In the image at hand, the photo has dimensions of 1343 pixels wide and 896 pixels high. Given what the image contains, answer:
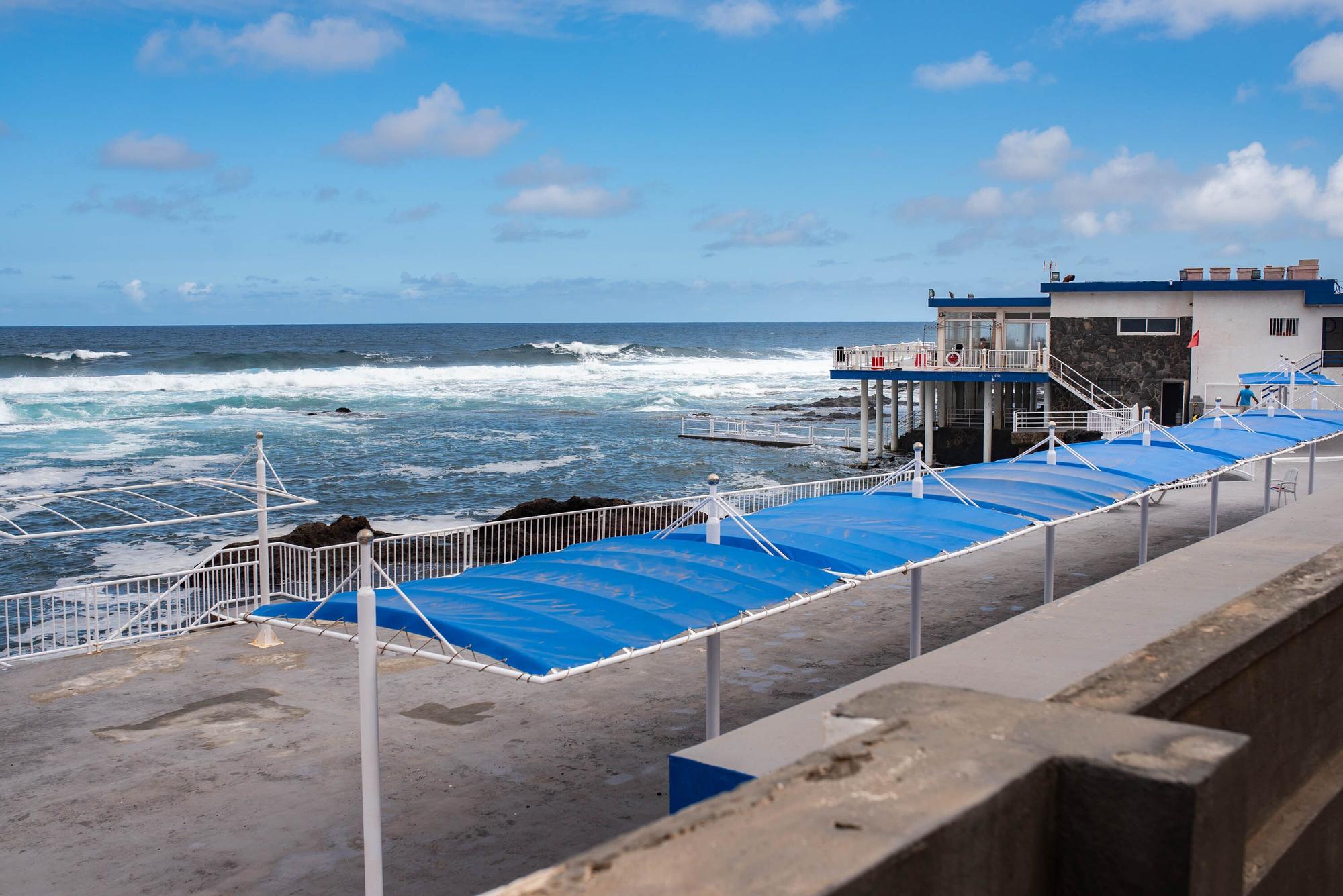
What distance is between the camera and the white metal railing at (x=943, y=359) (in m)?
43.7

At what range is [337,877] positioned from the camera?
8914mm

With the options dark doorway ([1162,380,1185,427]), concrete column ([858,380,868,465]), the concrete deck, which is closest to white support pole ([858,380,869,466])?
concrete column ([858,380,868,465])

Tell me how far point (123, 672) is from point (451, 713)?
15.8ft

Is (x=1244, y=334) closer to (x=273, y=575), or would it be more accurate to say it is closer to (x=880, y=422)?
(x=880, y=422)

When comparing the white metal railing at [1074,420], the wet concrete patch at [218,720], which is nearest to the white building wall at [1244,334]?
the white metal railing at [1074,420]

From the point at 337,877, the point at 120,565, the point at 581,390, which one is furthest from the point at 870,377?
the point at 581,390

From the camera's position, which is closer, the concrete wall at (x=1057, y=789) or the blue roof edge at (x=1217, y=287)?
the concrete wall at (x=1057, y=789)

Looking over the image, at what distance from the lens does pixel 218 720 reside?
12742 mm

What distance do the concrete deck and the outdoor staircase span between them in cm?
2741

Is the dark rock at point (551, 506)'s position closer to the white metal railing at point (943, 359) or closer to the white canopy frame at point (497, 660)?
the white canopy frame at point (497, 660)

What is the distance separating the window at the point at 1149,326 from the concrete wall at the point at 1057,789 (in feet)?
138

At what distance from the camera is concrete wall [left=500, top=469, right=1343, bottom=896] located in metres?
2.48

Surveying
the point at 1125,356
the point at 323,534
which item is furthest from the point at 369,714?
the point at 1125,356

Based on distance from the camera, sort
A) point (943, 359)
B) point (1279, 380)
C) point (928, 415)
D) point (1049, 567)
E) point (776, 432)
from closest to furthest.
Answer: point (1049, 567) → point (1279, 380) → point (943, 359) → point (928, 415) → point (776, 432)
